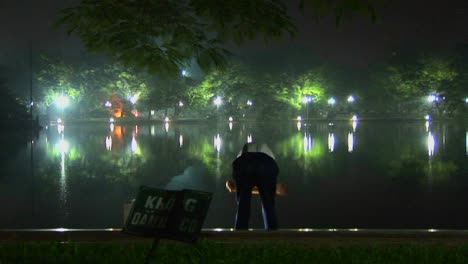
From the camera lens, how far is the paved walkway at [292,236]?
6.93 metres

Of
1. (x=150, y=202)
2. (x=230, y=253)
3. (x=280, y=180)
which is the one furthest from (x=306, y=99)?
(x=150, y=202)

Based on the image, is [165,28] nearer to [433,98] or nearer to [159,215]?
[159,215]

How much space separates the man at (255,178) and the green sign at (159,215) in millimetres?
3218

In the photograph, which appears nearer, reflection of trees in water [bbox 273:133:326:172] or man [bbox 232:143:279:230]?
man [bbox 232:143:279:230]

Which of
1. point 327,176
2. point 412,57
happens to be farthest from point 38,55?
point 327,176

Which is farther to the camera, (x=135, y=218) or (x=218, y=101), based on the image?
(x=218, y=101)

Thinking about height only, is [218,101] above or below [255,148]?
above

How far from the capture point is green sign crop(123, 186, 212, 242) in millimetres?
5035

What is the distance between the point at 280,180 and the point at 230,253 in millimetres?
11298

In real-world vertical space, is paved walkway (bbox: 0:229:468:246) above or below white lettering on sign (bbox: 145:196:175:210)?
below

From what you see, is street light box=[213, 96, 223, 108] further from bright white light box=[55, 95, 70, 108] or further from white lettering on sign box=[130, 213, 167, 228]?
white lettering on sign box=[130, 213, 167, 228]

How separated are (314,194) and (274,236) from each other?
7793 millimetres

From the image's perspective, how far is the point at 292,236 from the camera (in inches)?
281

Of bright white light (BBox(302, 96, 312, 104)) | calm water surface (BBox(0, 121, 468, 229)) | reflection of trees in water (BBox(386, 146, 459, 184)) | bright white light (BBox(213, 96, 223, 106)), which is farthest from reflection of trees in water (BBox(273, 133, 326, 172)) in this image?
bright white light (BBox(302, 96, 312, 104))
